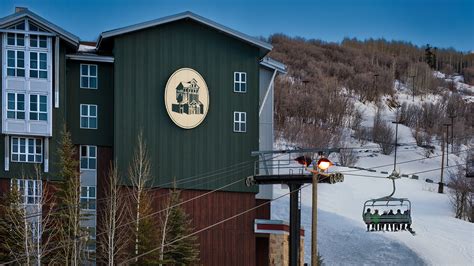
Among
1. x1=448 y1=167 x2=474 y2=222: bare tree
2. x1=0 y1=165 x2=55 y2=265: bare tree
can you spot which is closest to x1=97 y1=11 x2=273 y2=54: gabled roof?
x1=0 y1=165 x2=55 y2=265: bare tree

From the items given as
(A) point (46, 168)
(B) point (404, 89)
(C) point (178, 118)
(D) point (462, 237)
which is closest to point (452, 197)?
(D) point (462, 237)

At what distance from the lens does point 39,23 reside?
42250mm

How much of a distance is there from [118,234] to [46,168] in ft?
17.5

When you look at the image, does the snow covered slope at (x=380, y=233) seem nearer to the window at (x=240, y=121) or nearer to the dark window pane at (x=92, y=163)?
the window at (x=240, y=121)

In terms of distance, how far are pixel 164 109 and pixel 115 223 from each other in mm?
6721

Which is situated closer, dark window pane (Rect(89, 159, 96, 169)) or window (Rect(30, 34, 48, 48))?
window (Rect(30, 34, 48, 48))

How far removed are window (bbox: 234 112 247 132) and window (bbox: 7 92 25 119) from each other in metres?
10.8

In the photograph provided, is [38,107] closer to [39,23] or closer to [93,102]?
[93,102]

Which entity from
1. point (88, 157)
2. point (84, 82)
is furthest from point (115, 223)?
point (84, 82)

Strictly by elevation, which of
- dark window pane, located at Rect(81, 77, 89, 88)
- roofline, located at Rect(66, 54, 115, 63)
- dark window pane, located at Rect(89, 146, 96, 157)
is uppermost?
roofline, located at Rect(66, 54, 115, 63)

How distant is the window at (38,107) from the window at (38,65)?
1.04 metres

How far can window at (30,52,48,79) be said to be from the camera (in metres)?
42.6

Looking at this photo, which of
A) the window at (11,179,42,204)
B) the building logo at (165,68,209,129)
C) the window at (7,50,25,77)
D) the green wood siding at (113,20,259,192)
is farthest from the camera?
the building logo at (165,68,209,129)

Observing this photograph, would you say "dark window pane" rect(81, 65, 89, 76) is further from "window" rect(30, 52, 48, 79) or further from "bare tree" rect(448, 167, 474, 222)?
"bare tree" rect(448, 167, 474, 222)
